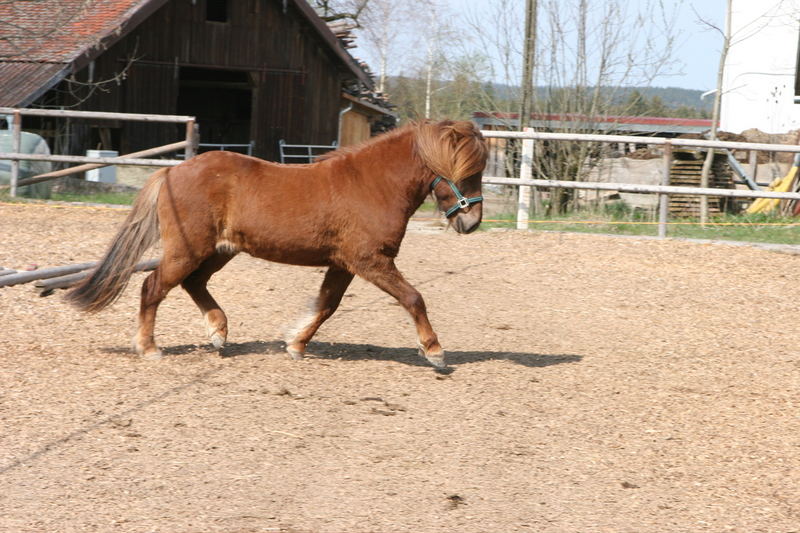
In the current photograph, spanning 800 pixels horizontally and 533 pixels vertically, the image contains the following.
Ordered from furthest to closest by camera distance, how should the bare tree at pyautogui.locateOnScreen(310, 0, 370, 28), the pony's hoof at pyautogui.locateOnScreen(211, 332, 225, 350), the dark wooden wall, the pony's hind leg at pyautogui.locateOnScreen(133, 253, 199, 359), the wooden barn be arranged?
the bare tree at pyautogui.locateOnScreen(310, 0, 370, 28)
the dark wooden wall
the wooden barn
the pony's hoof at pyautogui.locateOnScreen(211, 332, 225, 350)
the pony's hind leg at pyautogui.locateOnScreen(133, 253, 199, 359)

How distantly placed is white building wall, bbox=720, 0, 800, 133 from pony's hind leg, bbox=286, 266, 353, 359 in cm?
2305

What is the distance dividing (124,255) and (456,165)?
233 centimetres

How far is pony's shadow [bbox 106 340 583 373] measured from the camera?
23.0 feet

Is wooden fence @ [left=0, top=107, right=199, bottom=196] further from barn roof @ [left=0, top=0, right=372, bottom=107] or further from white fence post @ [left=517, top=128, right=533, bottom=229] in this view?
white fence post @ [left=517, top=128, right=533, bottom=229]

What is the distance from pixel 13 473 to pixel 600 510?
105 inches

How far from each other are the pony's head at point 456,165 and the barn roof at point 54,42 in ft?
45.8

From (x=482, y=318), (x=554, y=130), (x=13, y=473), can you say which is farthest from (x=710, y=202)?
(x=13, y=473)

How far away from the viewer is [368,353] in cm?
726

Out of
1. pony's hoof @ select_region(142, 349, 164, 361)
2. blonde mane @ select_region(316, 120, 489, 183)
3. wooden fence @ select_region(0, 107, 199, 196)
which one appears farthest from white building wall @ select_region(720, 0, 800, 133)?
pony's hoof @ select_region(142, 349, 164, 361)

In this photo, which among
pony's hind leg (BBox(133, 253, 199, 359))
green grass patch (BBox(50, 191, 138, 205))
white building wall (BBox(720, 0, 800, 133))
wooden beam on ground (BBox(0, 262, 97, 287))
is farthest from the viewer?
white building wall (BBox(720, 0, 800, 133))

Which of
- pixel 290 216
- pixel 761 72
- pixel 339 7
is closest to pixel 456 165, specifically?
pixel 290 216

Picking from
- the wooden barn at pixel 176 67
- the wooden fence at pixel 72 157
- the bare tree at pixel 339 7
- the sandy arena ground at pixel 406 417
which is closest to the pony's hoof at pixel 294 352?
the sandy arena ground at pixel 406 417

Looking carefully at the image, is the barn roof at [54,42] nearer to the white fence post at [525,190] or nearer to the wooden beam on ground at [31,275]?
the white fence post at [525,190]

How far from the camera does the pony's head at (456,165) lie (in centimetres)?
666
